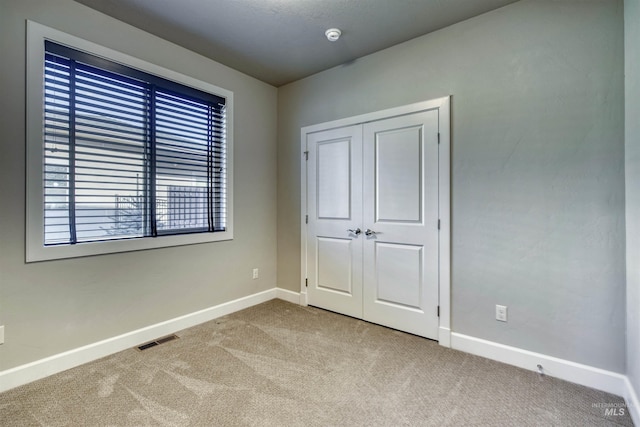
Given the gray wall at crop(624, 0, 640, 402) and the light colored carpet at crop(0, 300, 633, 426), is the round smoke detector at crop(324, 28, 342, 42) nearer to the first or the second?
the gray wall at crop(624, 0, 640, 402)

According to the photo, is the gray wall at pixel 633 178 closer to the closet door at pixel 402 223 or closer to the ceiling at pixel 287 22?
the ceiling at pixel 287 22

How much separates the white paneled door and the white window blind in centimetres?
112

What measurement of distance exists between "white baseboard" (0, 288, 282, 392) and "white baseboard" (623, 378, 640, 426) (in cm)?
312

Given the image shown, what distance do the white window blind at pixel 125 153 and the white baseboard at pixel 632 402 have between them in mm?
3318

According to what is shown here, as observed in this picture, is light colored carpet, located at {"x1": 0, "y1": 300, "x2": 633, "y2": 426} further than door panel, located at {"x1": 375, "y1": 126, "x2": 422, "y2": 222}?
No

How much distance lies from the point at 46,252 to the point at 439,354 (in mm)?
2975

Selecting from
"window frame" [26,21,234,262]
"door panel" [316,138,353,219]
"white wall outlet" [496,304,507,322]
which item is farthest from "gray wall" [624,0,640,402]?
"window frame" [26,21,234,262]

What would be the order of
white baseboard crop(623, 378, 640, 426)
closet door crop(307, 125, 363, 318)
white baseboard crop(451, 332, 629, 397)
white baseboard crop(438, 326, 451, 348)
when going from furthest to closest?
closet door crop(307, 125, 363, 318), white baseboard crop(438, 326, 451, 348), white baseboard crop(451, 332, 629, 397), white baseboard crop(623, 378, 640, 426)

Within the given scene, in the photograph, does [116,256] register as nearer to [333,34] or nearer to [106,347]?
[106,347]

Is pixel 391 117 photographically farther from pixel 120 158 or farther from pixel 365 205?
pixel 120 158

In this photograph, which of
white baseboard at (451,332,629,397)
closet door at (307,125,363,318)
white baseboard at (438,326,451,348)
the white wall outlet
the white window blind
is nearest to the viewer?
white baseboard at (451,332,629,397)

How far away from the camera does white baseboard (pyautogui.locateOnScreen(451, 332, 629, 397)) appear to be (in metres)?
1.90

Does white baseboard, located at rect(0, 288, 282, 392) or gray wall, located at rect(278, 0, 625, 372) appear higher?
gray wall, located at rect(278, 0, 625, 372)

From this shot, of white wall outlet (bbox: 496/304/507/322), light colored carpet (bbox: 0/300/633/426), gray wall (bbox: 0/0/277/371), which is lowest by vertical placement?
light colored carpet (bbox: 0/300/633/426)
